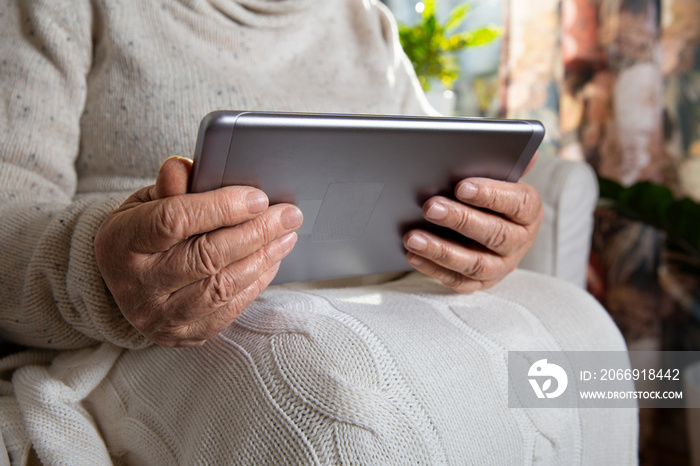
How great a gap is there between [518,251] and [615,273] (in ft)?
3.46

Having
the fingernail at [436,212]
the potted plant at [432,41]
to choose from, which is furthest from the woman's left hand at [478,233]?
the potted plant at [432,41]

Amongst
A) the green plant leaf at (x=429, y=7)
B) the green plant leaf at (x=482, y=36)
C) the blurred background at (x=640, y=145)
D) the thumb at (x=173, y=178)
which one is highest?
the green plant leaf at (x=429, y=7)

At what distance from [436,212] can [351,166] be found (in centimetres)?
12

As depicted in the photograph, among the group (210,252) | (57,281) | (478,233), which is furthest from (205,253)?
(478,233)

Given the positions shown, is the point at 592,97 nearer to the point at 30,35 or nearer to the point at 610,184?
the point at 610,184

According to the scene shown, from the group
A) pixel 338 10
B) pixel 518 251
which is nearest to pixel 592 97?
pixel 338 10

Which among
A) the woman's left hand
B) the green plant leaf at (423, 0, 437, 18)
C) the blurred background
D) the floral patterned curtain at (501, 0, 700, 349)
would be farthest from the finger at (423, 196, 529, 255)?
the green plant leaf at (423, 0, 437, 18)

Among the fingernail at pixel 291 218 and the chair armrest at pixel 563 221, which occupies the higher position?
the fingernail at pixel 291 218

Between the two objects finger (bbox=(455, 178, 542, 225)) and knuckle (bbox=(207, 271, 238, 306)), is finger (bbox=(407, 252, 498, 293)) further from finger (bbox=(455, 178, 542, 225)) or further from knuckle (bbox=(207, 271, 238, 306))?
knuckle (bbox=(207, 271, 238, 306))

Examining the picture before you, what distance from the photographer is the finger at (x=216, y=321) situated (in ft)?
1.50

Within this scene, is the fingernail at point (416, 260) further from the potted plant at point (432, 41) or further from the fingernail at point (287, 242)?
the potted plant at point (432, 41)

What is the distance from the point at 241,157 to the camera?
404 mm

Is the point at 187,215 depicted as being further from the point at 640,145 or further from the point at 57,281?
the point at 640,145

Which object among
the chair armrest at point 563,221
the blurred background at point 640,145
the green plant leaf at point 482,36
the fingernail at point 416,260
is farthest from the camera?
the green plant leaf at point 482,36
